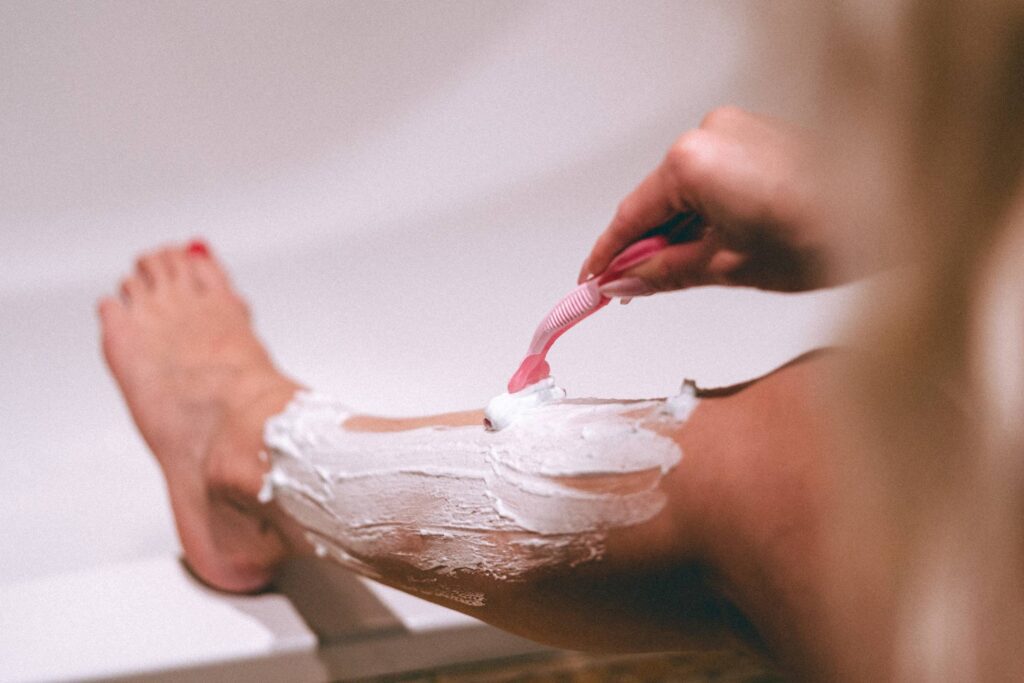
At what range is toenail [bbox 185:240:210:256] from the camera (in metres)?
0.90

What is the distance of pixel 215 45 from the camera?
3.21 ft

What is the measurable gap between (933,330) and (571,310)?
0.22 metres

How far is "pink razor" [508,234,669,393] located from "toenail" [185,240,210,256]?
0.55m

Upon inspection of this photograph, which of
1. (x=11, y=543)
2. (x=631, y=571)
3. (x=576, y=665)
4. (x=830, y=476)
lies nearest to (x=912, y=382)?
(x=830, y=476)

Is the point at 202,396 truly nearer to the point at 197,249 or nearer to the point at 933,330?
the point at 197,249

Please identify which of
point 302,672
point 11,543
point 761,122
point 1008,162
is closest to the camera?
point 1008,162

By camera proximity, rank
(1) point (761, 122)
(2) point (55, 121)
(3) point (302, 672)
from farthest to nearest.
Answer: (2) point (55, 121)
(3) point (302, 672)
(1) point (761, 122)

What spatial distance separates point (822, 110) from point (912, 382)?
10cm

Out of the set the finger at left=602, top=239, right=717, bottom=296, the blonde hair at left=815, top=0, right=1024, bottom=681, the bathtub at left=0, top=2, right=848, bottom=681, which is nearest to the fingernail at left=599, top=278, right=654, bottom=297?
the finger at left=602, top=239, right=717, bottom=296

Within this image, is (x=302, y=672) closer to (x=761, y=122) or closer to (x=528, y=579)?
(x=528, y=579)

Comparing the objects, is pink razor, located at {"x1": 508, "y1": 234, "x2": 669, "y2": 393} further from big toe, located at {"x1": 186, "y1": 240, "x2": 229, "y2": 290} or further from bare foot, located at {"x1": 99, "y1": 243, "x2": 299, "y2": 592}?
big toe, located at {"x1": 186, "y1": 240, "x2": 229, "y2": 290}

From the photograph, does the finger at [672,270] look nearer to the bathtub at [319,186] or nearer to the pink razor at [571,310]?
the pink razor at [571,310]

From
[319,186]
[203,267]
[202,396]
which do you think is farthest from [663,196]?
[319,186]

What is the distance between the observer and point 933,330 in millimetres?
267
